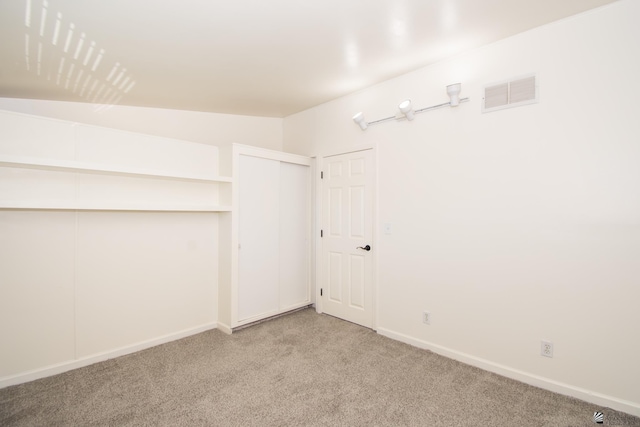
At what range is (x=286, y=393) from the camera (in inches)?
86.9

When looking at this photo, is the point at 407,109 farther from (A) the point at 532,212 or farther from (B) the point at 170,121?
(B) the point at 170,121

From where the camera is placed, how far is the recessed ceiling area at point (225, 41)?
1908 mm

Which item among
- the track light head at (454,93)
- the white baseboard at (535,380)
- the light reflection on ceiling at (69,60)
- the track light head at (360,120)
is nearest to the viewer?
the light reflection on ceiling at (69,60)

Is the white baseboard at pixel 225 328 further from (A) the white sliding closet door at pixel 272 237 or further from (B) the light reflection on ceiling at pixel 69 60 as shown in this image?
(B) the light reflection on ceiling at pixel 69 60

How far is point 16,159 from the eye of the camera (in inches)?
82.2

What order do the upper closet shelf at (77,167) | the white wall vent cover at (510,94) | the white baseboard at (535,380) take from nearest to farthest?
the white baseboard at (535,380) → the upper closet shelf at (77,167) → the white wall vent cover at (510,94)

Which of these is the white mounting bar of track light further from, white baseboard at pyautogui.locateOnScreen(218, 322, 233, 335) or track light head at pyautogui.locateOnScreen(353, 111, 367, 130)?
white baseboard at pyautogui.locateOnScreen(218, 322, 233, 335)

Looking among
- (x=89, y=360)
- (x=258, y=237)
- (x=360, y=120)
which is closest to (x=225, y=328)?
(x=258, y=237)

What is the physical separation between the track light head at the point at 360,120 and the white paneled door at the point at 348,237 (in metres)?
0.28

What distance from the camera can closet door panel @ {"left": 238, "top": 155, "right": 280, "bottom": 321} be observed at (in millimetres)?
3445

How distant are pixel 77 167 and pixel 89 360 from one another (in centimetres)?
168

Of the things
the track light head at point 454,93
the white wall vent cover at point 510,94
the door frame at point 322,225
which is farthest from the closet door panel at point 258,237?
the white wall vent cover at point 510,94

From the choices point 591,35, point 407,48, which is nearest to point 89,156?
point 407,48

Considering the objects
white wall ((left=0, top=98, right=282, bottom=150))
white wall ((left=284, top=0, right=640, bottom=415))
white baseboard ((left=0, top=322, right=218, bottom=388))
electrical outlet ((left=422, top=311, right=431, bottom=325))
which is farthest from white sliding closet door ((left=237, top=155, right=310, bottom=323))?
electrical outlet ((left=422, top=311, right=431, bottom=325))
